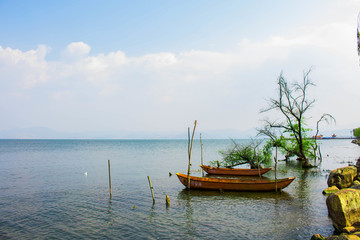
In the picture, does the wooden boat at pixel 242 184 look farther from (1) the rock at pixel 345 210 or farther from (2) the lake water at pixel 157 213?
(1) the rock at pixel 345 210

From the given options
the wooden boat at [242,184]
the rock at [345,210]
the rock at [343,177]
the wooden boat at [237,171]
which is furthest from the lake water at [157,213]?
the wooden boat at [237,171]

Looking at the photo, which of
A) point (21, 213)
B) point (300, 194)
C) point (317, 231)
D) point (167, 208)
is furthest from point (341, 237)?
point (21, 213)

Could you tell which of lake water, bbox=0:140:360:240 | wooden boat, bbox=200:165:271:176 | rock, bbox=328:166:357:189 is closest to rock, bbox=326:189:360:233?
lake water, bbox=0:140:360:240

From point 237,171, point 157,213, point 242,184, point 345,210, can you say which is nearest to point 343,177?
point 242,184

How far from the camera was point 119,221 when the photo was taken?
12.8 meters

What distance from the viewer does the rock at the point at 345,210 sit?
10.0 metres

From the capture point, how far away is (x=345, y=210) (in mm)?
10039

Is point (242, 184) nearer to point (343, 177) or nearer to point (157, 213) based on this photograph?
point (343, 177)

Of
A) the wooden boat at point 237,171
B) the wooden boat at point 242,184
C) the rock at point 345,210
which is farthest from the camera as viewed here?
the wooden boat at point 237,171

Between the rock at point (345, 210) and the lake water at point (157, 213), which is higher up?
the rock at point (345, 210)

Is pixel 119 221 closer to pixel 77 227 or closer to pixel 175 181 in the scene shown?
pixel 77 227

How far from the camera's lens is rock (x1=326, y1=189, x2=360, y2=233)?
10039 millimetres

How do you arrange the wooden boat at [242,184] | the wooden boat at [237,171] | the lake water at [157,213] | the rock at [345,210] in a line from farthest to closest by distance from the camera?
the wooden boat at [237,171] < the wooden boat at [242,184] < the lake water at [157,213] < the rock at [345,210]

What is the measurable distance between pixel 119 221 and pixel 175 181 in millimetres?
11683
